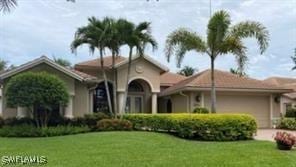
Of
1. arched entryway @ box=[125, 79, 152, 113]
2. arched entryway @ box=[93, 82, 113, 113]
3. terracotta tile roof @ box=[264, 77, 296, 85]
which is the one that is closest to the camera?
arched entryway @ box=[93, 82, 113, 113]

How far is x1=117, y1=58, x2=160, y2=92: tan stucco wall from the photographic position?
3125 centimetres

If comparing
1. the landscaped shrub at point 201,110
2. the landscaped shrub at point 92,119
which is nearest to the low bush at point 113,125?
the landscaped shrub at point 92,119

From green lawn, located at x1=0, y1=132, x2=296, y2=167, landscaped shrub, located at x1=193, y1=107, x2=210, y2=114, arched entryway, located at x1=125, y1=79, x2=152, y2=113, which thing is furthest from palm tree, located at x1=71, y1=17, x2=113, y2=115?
green lawn, located at x1=0, y1=132, x2=296, y2=167

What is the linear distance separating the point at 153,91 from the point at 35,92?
11.7m

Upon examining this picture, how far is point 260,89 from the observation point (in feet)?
99.1

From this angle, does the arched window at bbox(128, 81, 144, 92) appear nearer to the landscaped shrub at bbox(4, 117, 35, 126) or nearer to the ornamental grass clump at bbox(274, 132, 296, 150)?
the landscaped shrub at bbox(4, 117, 35, 126)

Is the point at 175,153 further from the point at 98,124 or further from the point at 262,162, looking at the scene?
the point at 98,124

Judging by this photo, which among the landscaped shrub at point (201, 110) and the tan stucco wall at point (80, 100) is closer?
the landscaped shrub at point (201, 110)

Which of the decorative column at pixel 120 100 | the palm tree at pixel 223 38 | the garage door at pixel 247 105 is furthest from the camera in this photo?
the decorative column at pixel 120 100

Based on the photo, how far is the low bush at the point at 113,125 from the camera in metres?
24.4

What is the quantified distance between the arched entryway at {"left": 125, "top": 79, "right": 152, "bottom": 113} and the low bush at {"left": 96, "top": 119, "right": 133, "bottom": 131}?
832cm

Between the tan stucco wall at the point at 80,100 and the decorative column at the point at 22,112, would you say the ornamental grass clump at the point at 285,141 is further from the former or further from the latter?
the decorative column at the point at 22,112

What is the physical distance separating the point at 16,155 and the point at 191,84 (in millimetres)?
16671

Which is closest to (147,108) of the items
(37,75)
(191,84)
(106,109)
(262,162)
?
(106,109)
